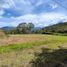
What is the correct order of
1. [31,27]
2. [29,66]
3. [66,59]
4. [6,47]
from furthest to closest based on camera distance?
1. [31,27]
2. [6,47]
3. [66,59]
4. [29,66]

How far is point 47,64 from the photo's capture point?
843 inches

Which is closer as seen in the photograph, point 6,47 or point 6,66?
point 6,66

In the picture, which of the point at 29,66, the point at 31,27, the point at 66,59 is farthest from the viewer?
the point at 31,27

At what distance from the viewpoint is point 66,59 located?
25.7m

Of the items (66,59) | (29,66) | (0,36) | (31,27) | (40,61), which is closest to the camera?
(29,66)

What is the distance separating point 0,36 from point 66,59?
28.4 meters

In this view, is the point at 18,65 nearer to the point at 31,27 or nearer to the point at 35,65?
the point at 35,65

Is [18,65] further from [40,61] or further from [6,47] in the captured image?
[6,47]

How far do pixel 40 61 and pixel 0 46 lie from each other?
14832 millimetres

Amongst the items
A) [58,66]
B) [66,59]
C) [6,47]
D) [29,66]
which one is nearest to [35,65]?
[29,66]

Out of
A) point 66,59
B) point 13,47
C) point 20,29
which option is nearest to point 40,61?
point 66,59

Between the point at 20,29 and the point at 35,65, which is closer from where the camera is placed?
the point at 35,65

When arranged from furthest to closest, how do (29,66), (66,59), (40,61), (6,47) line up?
(6,47) < (66,59) < (40,61) < (29,66)

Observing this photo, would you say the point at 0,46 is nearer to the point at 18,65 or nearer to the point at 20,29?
the point at 18,65
